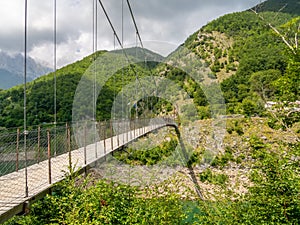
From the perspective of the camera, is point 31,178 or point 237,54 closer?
point 31,178

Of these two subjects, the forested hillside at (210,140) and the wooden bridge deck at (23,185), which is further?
the forested hillside at (210,140)

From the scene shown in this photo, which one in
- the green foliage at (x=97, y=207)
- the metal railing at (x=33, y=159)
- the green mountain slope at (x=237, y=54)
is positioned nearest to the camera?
the metal railing at (x=33, y=159)

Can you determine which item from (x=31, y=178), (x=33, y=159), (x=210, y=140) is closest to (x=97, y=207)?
(x=33, y=159)

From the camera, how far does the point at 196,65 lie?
3516 cm

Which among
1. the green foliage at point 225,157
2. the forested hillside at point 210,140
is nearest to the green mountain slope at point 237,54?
the forested hillside at point 210,140

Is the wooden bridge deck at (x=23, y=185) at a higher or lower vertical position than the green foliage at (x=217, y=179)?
higher

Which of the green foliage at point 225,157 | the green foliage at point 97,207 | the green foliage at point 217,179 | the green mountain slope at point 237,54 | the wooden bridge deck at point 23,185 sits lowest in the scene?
the green foliage at point 225,157

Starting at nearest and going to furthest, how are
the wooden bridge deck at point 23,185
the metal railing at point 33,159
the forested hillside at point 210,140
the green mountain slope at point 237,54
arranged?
1. the wooden bridge deck at point 23,185
2. the metal railing at point 33,159
3. the forested hillside at point 210,140
4. the green mountain slope at point 237,54

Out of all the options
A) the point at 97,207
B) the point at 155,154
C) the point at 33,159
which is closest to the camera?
the point at 33,159

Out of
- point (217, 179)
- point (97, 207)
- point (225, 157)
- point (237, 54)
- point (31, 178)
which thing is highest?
point (237, 54)

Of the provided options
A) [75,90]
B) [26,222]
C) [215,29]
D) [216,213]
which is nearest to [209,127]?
[75,90]

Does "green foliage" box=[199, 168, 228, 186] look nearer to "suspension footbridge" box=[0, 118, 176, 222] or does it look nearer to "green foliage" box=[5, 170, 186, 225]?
"green foliage" box=[5, 170, 186, 225]

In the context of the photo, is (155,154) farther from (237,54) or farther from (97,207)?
(237,54)

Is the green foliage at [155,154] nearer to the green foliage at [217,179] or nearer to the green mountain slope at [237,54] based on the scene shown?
the green mountain slope at [237,54]
